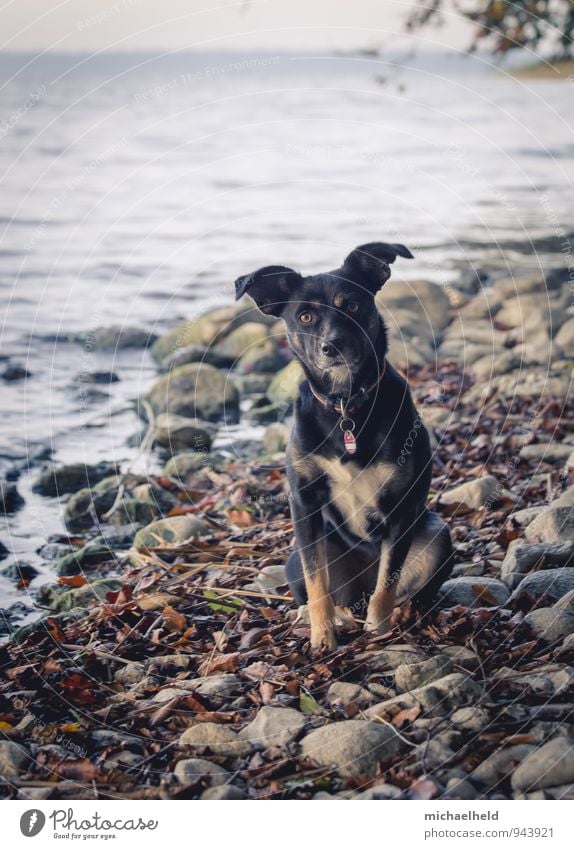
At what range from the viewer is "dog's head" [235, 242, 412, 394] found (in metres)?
5.08

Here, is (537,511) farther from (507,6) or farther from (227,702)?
(507,6)

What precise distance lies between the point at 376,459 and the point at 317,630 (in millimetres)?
937

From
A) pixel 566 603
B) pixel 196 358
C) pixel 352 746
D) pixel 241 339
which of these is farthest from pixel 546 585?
pixel 241 339

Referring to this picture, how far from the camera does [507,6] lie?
419 inches

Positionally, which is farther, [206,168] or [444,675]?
[206,168]

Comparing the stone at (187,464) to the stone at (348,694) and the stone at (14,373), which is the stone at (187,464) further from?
the stone at (348,694)

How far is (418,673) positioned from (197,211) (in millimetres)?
18835

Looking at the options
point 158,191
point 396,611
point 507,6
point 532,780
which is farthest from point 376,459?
point 158,191

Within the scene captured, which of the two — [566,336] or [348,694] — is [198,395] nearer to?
[566,336]

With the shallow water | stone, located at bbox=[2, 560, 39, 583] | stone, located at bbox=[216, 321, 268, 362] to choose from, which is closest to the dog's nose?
the shallow water

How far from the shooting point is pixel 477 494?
23.5 ft

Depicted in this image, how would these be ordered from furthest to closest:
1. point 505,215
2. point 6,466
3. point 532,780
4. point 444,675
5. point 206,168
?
1. point 206,168
2. point 505,215
3. point 6,466
4. point 444,675
5. point 532,780

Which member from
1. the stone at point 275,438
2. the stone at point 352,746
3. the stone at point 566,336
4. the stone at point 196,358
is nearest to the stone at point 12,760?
the stone at point 352,746

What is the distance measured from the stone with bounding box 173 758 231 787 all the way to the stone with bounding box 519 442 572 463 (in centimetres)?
450
